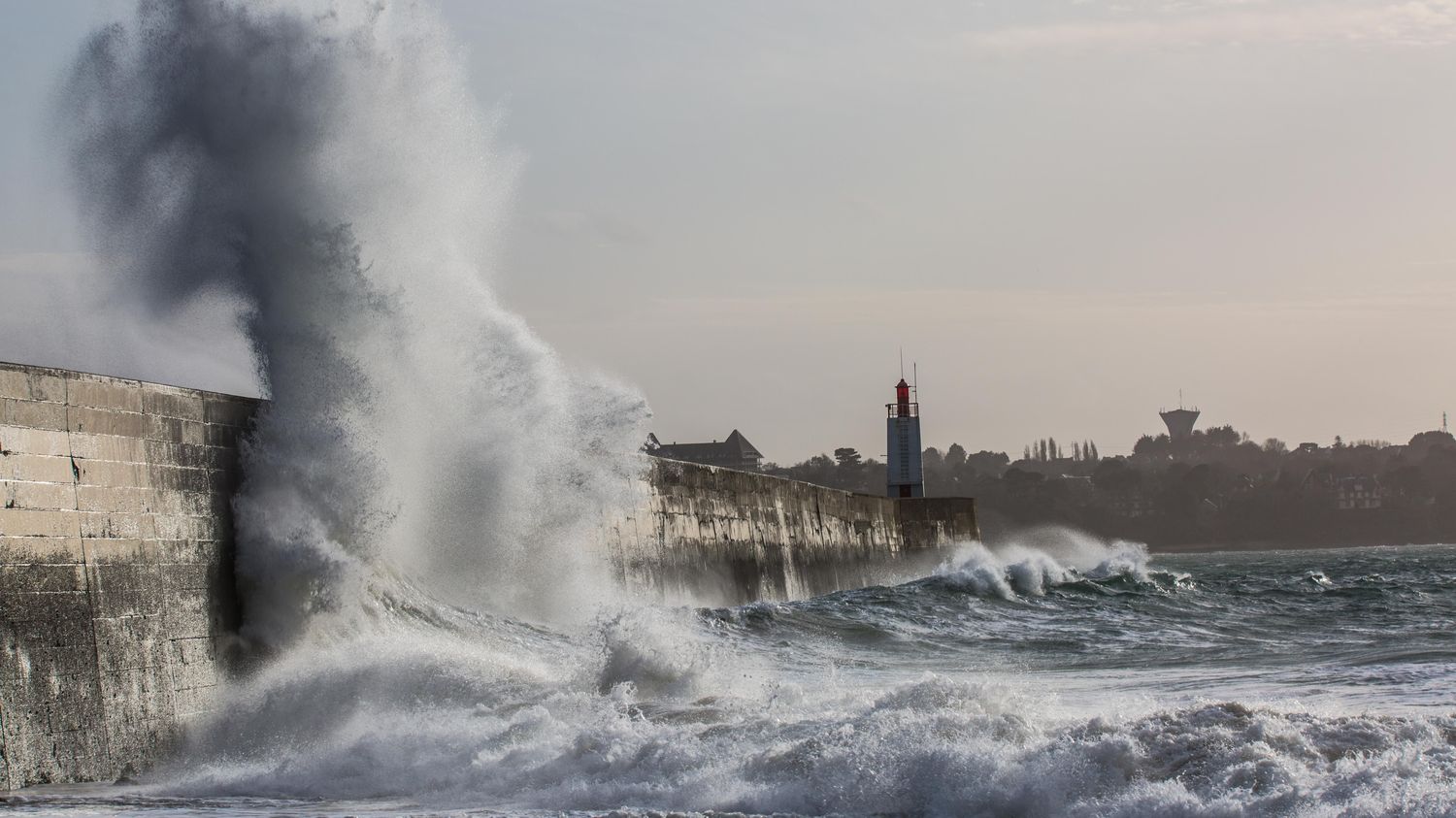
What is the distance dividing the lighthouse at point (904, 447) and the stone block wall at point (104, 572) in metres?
21.8

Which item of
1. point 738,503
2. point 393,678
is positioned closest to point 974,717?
point 393,678

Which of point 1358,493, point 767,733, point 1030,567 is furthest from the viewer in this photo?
point 1358,493

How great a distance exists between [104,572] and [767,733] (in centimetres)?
359

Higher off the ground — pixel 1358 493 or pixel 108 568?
pixel 108 568

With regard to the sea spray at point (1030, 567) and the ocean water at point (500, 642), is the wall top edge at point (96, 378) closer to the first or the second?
the ocean water at point (500, 642)

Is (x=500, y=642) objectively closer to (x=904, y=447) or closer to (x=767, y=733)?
(x=767, y=733)

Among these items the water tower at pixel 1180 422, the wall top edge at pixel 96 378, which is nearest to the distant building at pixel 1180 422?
the water tower at pixel 1180 422

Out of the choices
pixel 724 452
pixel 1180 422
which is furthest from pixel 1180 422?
pixel 724 452

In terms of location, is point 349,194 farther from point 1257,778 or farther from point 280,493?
point 1257,778

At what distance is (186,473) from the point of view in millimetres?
8883

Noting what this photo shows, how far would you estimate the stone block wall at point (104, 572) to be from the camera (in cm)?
727

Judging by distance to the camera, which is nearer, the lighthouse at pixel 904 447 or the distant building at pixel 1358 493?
the lighthouse at pixel 904 447

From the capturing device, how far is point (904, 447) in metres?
30.2

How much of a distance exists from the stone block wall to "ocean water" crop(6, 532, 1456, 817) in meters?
0.30
